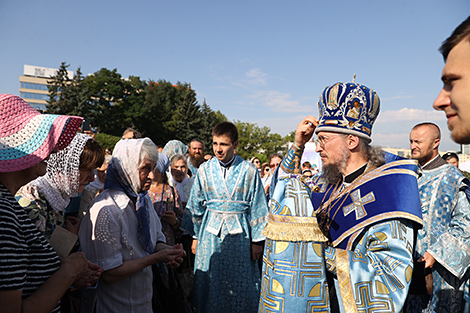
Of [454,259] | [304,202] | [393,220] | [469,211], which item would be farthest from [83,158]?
[469,211]

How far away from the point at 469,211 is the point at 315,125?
2.18 metres

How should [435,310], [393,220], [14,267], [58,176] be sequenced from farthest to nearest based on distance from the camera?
[435,310], [58,176], [393,220], [14,267]

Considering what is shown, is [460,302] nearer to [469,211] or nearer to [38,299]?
[469,211]

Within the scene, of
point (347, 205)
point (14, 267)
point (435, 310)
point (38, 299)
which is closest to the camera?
point (14, 267)

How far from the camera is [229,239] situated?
456 cm

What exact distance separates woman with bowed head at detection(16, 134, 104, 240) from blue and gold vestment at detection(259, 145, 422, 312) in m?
1.70

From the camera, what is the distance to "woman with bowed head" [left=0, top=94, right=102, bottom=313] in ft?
4.66

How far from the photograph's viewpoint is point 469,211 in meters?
3.40

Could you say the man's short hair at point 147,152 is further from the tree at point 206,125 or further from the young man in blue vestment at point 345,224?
the tree at point 206,125

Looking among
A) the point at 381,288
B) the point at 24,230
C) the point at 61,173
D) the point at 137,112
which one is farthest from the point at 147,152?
the point at 137,112

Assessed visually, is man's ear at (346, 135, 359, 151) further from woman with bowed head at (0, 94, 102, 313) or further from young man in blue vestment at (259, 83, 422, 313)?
woman with bowed head at (0, 94, 102, 313)

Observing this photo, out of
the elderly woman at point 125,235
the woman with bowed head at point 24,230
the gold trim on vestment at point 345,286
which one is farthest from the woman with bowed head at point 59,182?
the gold trim on vestment at point 345,286

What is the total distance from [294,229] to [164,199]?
3334 mm

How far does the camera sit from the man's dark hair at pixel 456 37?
1.18 m
